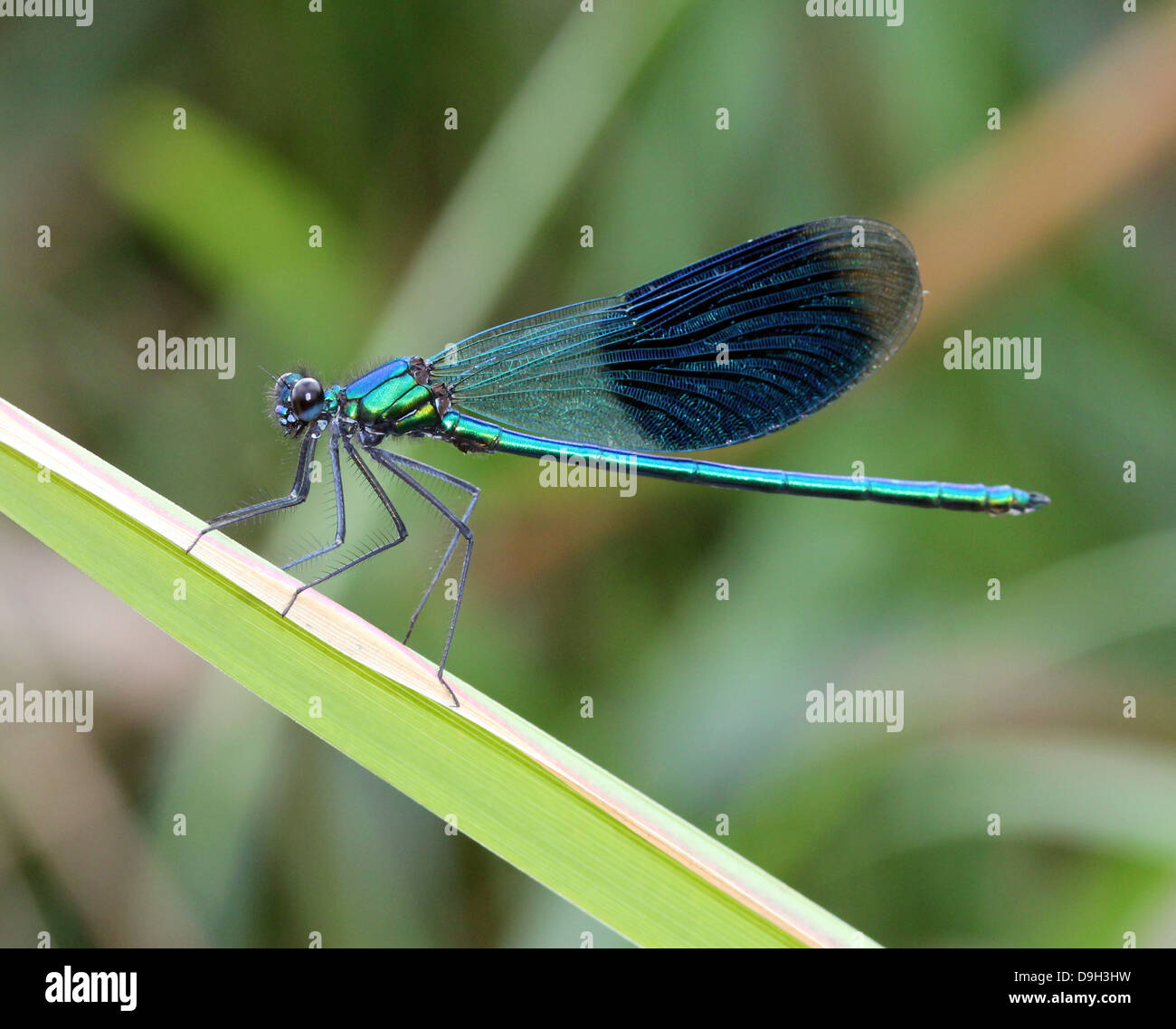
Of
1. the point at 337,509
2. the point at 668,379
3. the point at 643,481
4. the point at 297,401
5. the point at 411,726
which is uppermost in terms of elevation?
the point at 668,379

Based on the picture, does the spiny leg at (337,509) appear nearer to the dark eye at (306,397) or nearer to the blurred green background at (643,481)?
the dark eye at (306,397)

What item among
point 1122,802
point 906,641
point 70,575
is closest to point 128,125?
point 70,575

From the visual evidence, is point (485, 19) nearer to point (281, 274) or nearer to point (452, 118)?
point (452, 118)

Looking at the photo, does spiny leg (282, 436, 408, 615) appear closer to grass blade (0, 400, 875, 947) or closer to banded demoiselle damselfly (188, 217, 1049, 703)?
Result: banded demoiselle damselfly (188, 217, 1049, 703)

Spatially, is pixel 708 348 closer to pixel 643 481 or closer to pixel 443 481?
pixel 643 481

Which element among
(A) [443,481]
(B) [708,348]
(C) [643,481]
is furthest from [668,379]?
(A) [443,481]

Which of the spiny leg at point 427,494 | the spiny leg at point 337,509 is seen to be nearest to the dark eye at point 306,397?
the spiny leg at point 337,509
